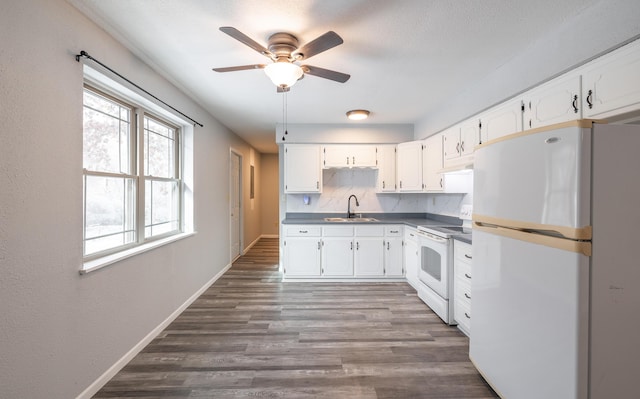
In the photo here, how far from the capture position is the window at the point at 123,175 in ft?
6.03

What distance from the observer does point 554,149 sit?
123 cm

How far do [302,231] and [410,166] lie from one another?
1844 millimetres

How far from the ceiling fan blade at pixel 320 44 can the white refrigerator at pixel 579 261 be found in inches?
44.8

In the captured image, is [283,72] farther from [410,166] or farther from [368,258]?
[368,258]

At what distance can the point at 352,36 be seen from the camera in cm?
186

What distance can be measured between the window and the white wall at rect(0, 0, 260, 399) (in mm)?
220

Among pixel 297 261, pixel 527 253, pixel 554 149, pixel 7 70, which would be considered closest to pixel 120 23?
pixel 7 70

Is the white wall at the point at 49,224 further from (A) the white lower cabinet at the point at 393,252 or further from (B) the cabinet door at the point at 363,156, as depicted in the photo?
(A) the white lower cabinet at the point at 393,252

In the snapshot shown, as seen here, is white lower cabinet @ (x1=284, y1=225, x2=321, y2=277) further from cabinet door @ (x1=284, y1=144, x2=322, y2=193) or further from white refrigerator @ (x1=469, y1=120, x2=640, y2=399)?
white refrigerator @ (x1=469, y1=120, x2=640, y2=399)

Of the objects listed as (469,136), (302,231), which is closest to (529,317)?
(469,136)

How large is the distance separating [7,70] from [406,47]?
2295 millimetres

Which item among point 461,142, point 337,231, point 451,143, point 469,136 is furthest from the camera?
point 337,231

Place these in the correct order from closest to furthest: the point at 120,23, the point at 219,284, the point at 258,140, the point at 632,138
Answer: the point at 632,138
the point at 120,23
the point at 219,284
the point at 258,140

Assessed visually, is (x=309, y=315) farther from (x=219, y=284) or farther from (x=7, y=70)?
(x=7, y=70)
